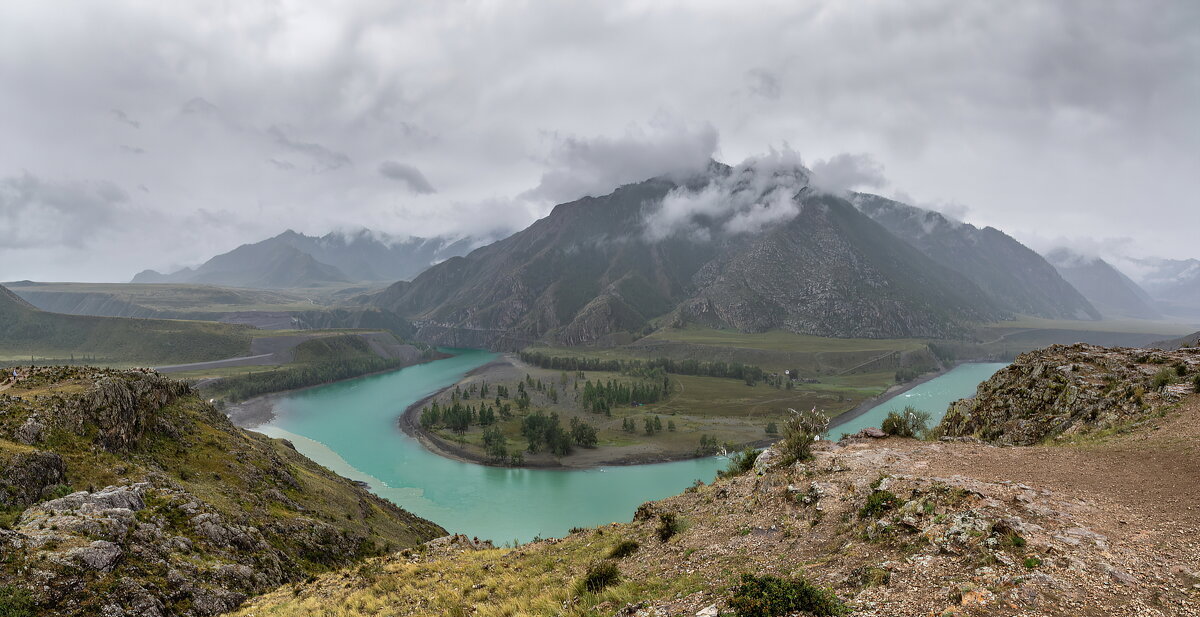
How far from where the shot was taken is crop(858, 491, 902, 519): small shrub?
37.7ft

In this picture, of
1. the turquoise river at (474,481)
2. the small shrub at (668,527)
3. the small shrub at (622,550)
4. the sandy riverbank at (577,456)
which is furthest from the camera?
the sandy riverbank at (577,456)

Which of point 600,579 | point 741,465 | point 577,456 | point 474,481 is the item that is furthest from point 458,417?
point 600,579

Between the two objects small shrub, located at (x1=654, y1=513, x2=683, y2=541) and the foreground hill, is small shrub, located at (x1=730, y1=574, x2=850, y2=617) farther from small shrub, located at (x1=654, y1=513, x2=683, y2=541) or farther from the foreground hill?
small shrub, located at (x1=654, y1=513, x2=683, y2=541)

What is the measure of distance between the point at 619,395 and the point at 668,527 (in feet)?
440

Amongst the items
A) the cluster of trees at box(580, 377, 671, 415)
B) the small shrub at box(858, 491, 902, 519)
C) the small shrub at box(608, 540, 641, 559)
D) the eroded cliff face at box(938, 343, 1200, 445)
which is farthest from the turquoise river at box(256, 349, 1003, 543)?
the small shrub at box(858, 491, 902, 519)

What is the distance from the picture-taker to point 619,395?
5822 inches

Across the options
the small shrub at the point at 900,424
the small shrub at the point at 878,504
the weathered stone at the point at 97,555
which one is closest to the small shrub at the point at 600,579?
the small shrub at the point at 878,504

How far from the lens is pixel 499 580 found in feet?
48.1

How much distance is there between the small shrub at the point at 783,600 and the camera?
7977mm

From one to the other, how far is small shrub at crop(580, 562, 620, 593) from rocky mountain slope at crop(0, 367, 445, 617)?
629 inches

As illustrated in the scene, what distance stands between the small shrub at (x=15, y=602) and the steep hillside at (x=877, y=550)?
5.56 metres

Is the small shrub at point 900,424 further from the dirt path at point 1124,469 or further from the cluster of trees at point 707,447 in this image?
the cluster of trees at point 707,447

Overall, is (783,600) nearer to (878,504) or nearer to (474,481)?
(878,504)

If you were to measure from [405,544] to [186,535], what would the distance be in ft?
64.1
